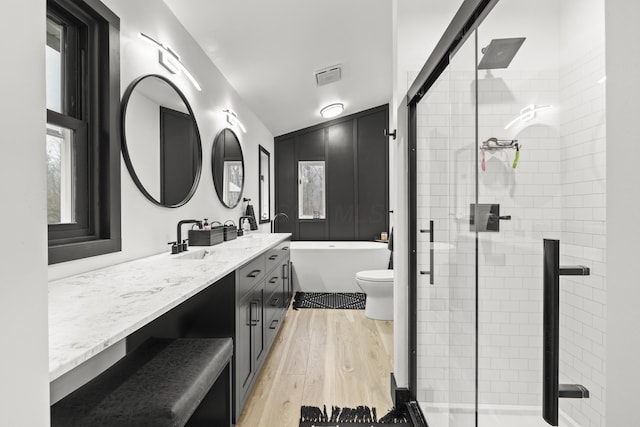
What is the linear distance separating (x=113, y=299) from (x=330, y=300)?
10.6 ft

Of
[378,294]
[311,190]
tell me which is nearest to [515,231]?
[378,294]

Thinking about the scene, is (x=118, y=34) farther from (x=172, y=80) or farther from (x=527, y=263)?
(x=527, y=263)

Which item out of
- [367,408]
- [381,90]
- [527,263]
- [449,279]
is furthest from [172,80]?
[381,90]

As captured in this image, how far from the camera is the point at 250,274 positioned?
1.95m

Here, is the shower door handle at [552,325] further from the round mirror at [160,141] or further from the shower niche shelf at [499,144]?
the round mirror at [160,141]

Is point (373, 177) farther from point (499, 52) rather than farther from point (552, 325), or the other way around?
point (552, 325)

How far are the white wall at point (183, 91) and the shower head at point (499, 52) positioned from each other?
166 cm

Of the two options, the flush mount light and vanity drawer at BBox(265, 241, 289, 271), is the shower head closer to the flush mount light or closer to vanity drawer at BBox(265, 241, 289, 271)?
vanity drawer at BBox(265, 241, 289, 271)

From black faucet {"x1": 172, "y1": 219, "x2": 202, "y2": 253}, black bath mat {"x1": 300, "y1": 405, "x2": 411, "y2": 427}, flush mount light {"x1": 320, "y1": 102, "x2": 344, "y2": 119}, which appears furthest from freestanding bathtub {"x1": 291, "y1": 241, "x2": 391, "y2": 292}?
black bath mat {"x1": 300, "y1": 405, "x2": 411, "y2": 427}

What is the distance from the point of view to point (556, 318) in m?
0.69

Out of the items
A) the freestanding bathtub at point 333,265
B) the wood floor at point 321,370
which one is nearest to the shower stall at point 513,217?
the wood floor at point 321,370

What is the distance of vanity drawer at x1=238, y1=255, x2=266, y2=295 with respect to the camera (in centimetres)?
177

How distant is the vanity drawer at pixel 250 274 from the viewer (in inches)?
69.8

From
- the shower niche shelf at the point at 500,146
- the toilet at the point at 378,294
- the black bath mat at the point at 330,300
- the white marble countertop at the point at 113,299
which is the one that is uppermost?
the shower niche shelf at the point at 500,146
